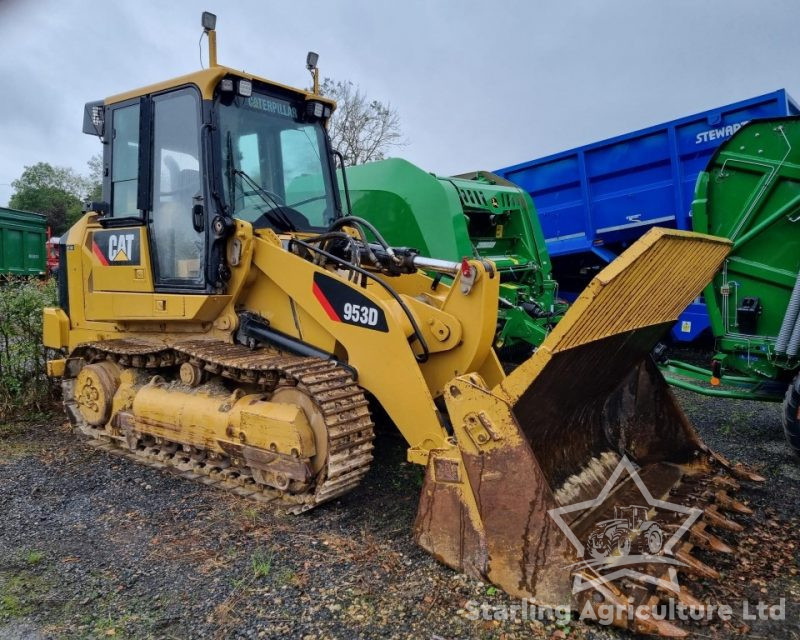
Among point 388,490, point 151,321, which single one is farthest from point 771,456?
point 151,321

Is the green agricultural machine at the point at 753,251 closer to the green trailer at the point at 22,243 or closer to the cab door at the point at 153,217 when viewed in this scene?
the cab door at the point at 153,217

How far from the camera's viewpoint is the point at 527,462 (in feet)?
8.82

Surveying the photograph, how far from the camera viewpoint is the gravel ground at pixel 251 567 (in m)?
2.59

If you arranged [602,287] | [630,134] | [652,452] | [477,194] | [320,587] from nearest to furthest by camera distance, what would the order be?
1. [602,287]
2. [320,587]
3. [652,452]
4. [477,194]
5. [630,134]

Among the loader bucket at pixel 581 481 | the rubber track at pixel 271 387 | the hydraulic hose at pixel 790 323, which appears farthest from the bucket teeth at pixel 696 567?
the hydraulic hose at pixel 790 323

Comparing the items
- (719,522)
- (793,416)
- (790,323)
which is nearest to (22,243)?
(790,323)

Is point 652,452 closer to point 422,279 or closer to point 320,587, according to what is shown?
point 422,279

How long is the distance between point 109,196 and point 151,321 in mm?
1072

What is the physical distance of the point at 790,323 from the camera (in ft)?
15.2

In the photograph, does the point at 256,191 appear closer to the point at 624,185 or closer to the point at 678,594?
the point at 678,594

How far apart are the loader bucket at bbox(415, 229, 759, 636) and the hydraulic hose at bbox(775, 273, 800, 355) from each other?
1299 mm

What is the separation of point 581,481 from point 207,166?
2995 millimetres

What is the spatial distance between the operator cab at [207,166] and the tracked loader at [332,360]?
1 centimetres

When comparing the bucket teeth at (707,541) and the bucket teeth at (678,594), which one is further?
the bucket teeth at (707,541)
